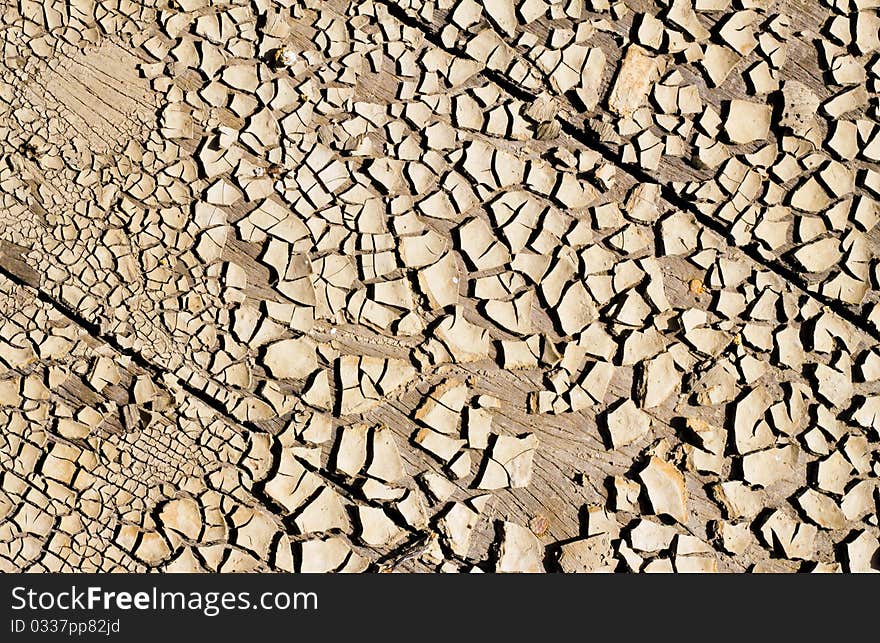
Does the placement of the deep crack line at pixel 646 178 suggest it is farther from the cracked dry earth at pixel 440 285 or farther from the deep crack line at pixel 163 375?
the deep crack line at pixel 163 375

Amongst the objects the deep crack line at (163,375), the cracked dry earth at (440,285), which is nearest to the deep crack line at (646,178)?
the cracked dry earth at (440,285)

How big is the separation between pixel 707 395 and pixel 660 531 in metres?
0.18

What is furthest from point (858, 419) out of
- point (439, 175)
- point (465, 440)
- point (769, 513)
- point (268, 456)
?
point (268, 456)

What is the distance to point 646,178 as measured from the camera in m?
1.02

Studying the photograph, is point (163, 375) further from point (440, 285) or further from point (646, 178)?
point (646, 178)

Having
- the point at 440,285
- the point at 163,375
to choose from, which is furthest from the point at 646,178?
the point at 163,375

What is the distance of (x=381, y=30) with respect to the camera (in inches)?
40.2

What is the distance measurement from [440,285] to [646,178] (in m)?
0.30

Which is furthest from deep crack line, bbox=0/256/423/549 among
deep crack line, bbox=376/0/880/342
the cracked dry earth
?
deep crack line, bbox=376/0/880/342

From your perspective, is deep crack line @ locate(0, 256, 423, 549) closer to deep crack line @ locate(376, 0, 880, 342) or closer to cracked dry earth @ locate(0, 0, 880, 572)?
cracked dry earth @ locate(0, 0, 880, 572)

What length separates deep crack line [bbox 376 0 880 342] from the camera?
998 millimetres

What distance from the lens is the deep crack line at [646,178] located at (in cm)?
100

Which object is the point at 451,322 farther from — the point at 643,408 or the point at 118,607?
the point at 118,607

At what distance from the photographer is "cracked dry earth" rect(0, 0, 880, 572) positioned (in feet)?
3.18
